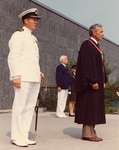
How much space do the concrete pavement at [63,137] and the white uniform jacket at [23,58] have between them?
992 millimetres

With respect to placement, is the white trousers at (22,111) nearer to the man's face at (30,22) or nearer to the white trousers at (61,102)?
the man's face at (30,22)

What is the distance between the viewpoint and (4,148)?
8578mm

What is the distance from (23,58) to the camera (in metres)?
8.68

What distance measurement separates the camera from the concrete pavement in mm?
8945

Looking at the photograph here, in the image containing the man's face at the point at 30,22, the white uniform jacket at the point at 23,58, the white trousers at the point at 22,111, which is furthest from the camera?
the man's face at the point at 30,22

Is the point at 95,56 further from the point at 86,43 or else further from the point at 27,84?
the point at 27,84

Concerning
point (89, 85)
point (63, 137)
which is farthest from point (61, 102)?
point (89, 85)

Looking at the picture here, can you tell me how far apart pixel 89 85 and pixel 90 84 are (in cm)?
4

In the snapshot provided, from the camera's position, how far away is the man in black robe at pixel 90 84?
9656 mm

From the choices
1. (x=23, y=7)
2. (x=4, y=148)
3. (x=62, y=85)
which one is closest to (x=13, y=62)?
(x=4, y=148)

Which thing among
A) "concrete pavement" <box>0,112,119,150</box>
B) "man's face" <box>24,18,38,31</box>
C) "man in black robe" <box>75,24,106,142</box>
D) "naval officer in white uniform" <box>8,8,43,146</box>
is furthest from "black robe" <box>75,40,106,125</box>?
"man's face" <box>24,18,38,31</box>

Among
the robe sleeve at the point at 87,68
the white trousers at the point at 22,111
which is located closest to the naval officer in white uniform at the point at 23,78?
the white trousers at the point at 22,111

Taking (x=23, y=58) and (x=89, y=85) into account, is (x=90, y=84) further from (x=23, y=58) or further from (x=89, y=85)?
(x=23, y=58)

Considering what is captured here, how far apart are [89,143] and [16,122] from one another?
1.33 meters
